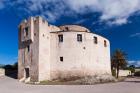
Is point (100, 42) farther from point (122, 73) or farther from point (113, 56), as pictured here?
point (122, 73)

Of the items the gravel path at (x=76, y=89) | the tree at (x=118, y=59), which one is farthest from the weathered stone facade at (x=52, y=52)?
the tree at (x=118, y=59)

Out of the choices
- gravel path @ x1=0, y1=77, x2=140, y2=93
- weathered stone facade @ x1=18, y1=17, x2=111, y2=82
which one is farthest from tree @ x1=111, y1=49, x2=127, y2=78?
gravel path @ x1=0, y1=77, x2=140, y2=93

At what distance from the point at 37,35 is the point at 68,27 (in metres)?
8.89

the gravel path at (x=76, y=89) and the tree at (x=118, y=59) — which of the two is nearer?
the gravel path at (x=76, y=89)

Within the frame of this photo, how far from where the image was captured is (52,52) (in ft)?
134

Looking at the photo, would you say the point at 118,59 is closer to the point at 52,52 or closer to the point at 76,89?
the point at 52,52

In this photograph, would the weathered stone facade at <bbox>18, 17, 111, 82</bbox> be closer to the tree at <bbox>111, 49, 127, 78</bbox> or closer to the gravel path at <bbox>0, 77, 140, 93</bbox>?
the gravel path at <bbox>0, 77, 140, 93</bbox>

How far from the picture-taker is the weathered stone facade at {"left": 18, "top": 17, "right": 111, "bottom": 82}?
126 ft

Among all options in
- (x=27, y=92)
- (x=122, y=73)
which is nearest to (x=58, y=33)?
(x=27, y=92)

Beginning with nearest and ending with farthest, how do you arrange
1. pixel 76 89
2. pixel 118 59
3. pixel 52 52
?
1. pixel 76 89
2. pixel 52 52
3. pixel 118 59

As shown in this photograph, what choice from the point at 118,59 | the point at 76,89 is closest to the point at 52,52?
the point at 76,89

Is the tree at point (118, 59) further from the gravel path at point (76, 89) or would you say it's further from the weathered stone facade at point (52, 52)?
the gravel path at point (76, 89)

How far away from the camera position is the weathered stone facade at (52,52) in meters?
38.4

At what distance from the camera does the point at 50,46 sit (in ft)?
134
